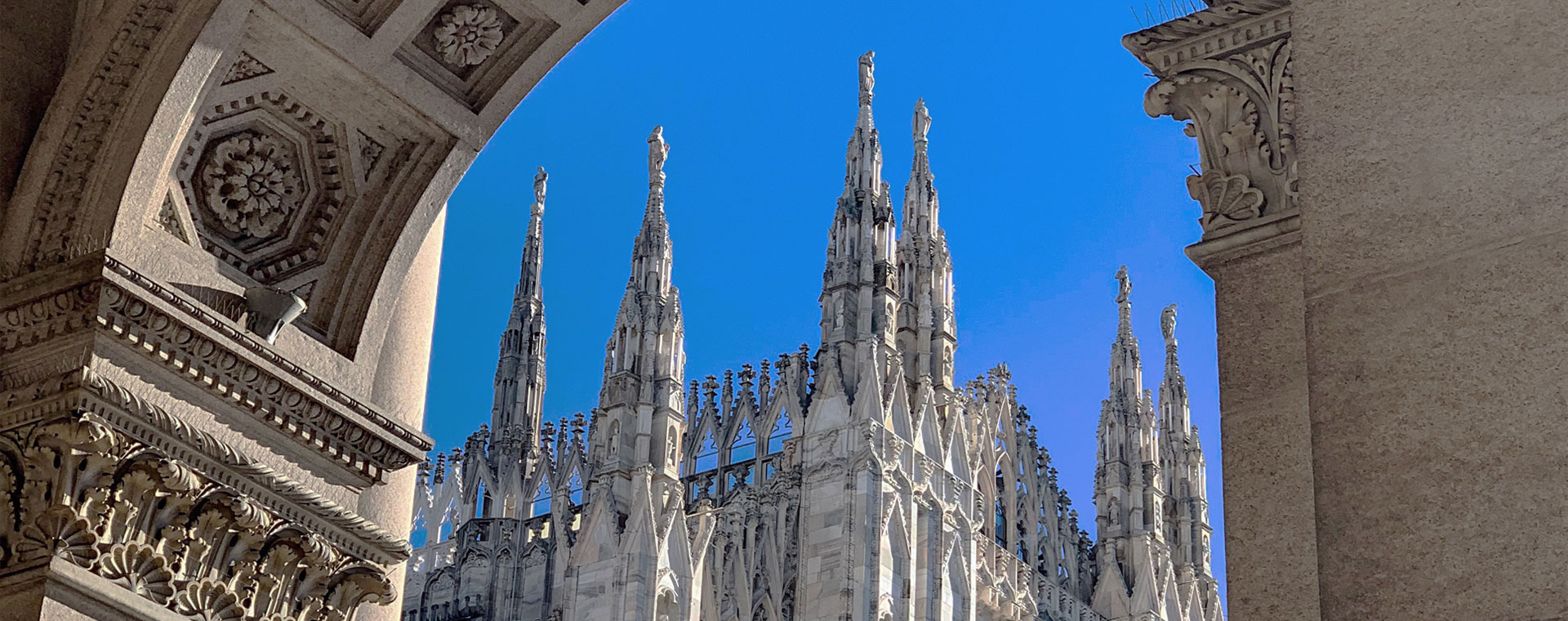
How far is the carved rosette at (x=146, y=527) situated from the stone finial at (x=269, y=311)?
539mm

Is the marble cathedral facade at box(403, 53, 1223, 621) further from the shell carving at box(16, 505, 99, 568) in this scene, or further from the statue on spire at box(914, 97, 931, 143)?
the shell carving at box(16, 505, 99, 568)

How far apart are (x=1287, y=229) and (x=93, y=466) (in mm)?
3442

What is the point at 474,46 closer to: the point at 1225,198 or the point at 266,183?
the point at 266,183

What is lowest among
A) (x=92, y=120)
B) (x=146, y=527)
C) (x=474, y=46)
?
(x=146, y=527)

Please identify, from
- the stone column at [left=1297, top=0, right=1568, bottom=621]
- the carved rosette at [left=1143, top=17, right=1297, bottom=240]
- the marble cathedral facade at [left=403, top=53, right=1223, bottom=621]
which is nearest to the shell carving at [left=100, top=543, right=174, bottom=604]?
the carved rosette at [left=1143, top=17, right=1297, bottom=240]

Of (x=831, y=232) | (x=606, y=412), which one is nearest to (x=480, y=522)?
(x=606, y=412)

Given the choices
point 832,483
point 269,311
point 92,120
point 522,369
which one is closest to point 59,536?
point 269,311

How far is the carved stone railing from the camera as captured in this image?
5.36 m

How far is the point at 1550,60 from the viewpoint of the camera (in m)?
4.61

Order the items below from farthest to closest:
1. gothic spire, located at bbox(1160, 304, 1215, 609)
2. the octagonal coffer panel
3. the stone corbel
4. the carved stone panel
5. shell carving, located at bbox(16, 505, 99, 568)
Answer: gothic spire, located at bbox(1160, 304, 1215, 609), the carved stone panel, the octagonal coffer panel, shell carving, located at bbox(16, 505, 99, 568), the stone corbel

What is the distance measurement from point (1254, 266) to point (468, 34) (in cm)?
315

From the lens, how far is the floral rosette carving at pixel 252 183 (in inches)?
281

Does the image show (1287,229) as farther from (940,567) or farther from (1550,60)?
(940,567)

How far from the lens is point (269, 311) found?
22.5 ft
